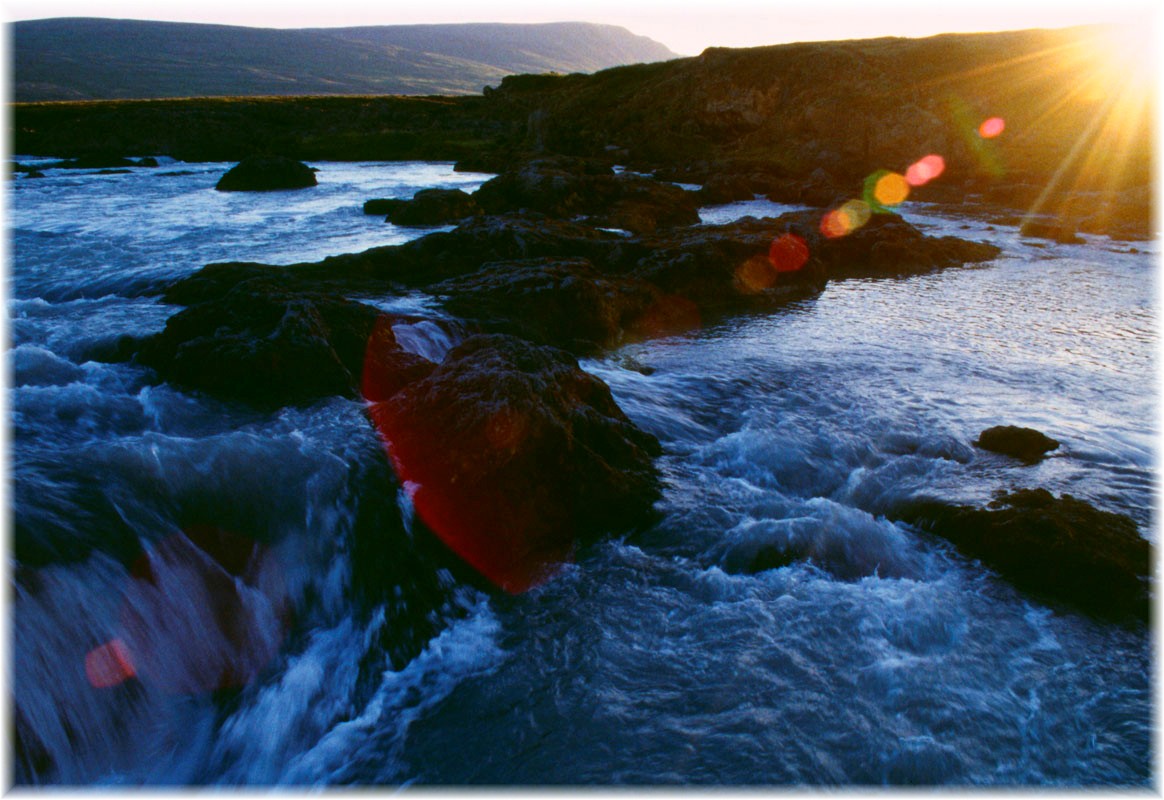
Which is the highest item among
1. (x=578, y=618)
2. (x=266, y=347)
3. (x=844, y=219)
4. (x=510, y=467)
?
(x=266, y=347)

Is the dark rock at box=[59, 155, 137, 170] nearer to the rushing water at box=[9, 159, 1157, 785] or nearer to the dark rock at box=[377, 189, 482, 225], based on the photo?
the dark rock at box=[377, 189, 482, 225]

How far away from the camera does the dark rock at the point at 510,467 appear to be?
7988 mm

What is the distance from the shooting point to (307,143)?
60062 mm

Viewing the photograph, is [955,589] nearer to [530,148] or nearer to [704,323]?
[704,323]

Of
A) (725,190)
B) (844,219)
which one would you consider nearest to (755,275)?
(844,219)

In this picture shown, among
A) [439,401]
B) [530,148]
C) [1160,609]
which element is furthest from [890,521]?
[530,148]

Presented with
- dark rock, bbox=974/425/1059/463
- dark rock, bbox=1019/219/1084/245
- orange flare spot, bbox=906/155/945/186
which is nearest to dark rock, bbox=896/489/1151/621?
dark rock, bbox=974/425/1059/463

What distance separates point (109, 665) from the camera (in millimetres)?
5723

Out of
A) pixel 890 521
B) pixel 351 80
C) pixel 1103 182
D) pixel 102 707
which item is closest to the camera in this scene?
pixel 102 707

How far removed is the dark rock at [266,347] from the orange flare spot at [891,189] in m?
31.1

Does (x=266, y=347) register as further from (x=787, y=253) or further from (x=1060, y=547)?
(x=787, y=253)

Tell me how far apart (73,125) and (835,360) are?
66.0 meters

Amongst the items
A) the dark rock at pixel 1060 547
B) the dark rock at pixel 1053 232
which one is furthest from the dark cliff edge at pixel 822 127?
the dark rock at pixel 1060 547

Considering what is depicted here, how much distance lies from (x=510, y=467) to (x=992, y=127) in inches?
1923
